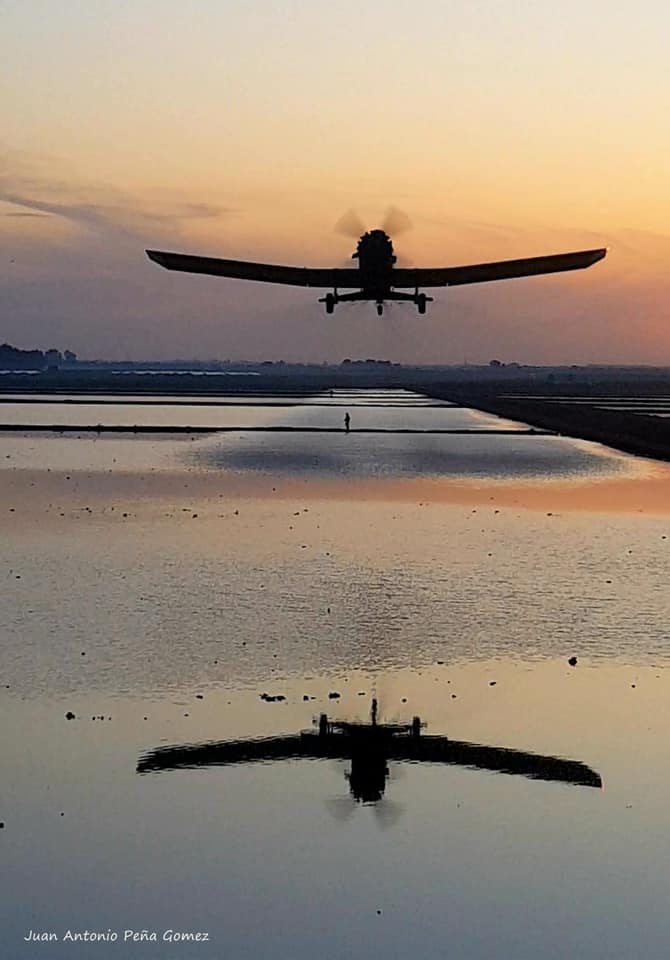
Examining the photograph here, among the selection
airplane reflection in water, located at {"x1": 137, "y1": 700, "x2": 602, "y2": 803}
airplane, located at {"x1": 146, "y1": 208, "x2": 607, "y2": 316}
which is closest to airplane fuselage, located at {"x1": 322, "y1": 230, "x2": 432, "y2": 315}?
airplane, located at {"x1": 146, "y1": 208, "x2": 607, "y2": 316}

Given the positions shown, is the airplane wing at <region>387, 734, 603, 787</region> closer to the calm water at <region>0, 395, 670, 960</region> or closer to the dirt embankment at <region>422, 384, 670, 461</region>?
the calm water at <region>0, 395, 670, 960</region>

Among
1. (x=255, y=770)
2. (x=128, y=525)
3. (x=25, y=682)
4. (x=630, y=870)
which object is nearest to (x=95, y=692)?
(x=25, y=682)

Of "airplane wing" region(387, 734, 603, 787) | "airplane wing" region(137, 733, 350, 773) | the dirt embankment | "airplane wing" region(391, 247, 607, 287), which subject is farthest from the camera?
the dirt embankment

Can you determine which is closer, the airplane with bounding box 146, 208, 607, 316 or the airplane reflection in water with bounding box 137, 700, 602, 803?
the airplane reflection in water with bounding box 137, 700, 602, 803

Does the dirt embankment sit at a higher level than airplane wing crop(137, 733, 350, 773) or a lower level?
lower

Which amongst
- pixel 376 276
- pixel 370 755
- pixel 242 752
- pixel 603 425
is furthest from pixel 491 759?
pixel 603 425

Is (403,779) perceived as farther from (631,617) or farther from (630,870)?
(631,617)

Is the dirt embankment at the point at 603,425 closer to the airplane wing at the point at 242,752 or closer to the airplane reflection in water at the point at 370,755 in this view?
the airplane reflection in water at the point at 370,755
